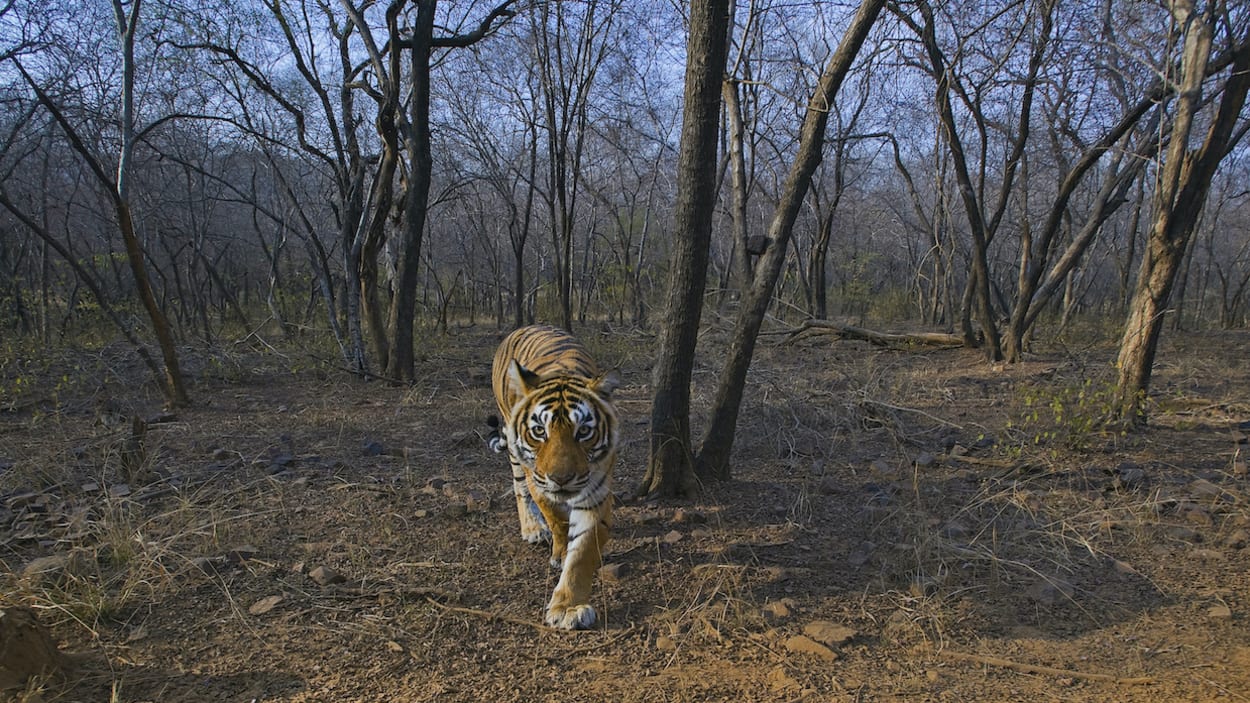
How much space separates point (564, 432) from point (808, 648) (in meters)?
1.46

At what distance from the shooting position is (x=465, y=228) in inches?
902

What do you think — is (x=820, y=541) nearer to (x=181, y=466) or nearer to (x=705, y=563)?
(x=705, y=563)

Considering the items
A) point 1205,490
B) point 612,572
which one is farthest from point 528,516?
point 1205,490

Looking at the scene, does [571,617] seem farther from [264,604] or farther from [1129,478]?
[1129,478]

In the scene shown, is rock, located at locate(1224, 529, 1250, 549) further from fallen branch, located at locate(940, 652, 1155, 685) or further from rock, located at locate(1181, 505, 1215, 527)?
fallen branch, located at locate(940, 652, 1155, 685)

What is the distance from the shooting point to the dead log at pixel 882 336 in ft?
36.4

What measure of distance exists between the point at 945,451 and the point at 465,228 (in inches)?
776

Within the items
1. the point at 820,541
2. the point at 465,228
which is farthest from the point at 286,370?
the point at 465,228

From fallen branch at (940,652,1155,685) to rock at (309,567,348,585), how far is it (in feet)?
9.50

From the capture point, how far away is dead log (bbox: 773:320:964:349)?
11.1 meters

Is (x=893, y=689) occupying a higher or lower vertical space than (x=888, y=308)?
lower

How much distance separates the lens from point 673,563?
3689 millimetres

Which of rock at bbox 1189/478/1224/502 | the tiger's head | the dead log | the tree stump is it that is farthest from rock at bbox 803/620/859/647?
the dead log

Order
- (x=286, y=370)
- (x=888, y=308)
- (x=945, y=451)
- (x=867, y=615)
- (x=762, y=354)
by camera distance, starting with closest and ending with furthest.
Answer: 1. (x=867, y=615)
2. (x=945, y=451)
3. (x=286, y=370)
4. (x=762, y=354)
5. (x=888, y=308)
